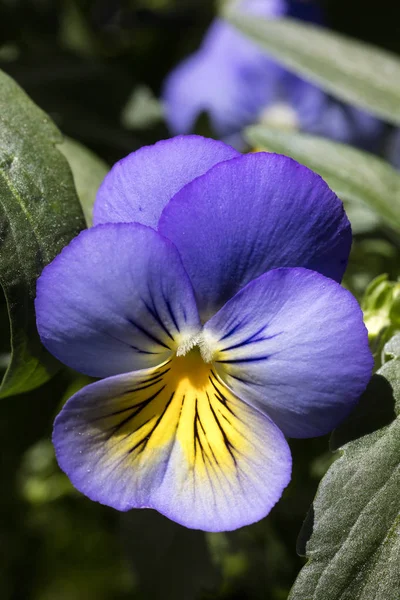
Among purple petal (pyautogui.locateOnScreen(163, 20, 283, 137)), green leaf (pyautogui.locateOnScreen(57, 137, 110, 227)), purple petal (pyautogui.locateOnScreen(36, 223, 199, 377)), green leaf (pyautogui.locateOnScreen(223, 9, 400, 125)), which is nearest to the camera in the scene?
purple petal (pyautogui.locateOnScreen(36, 223, 199, 377))

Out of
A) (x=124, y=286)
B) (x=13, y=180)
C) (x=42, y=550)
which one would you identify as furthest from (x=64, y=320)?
(x=42, y=550)

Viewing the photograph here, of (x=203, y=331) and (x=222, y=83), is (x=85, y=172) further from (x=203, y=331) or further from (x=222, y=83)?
(x=222, y=83)

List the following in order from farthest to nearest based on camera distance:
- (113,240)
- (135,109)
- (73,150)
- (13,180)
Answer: (135,109) < (73,150) < (13,180) < (113,240)

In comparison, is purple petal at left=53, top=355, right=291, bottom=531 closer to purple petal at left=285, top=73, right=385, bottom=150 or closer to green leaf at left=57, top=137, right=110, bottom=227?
green leaf at left=57, top=137, right=110, bottom=227

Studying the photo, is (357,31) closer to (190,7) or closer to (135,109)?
(190,7)

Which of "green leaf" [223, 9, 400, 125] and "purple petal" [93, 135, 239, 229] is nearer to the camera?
"purple petal" [93, 135, 239, 229]

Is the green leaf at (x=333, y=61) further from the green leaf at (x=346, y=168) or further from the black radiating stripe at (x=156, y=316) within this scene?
the black radiating stripe at (x=156, y=316)

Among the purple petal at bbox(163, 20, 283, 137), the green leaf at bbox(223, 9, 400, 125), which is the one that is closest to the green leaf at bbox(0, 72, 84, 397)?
the green leaf at bbox(223, 9, 400, 125)

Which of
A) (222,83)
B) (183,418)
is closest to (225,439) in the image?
(183,418)

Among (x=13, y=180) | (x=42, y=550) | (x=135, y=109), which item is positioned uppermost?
(x=13, y=180)
